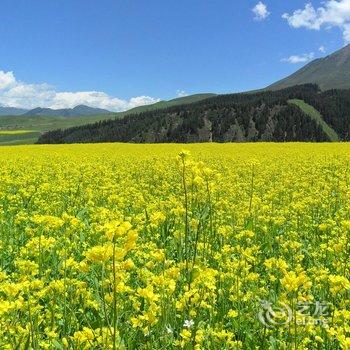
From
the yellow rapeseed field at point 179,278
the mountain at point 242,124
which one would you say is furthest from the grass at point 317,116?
the yellow rapeseed field at point 179,278

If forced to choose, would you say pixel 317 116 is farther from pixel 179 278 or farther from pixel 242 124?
pixel 179 278

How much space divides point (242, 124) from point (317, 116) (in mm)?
29765

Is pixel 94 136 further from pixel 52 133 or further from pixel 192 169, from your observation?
pixel 192 169

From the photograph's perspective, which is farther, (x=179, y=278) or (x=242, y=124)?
(x=242, y=124)

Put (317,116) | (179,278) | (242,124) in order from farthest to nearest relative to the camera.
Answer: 1. (317,116)
2. (242,124)
3. (179,278)

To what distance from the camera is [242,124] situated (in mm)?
162875

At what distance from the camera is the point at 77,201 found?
39.4ft

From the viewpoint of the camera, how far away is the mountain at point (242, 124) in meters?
156

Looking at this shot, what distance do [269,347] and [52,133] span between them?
662ft

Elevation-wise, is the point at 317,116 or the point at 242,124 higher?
the point at 317,116

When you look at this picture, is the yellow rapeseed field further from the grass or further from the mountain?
the grass

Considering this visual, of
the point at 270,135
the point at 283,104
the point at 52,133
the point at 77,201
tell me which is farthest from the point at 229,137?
the point at 77,201

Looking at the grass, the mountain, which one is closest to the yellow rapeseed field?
the mountain

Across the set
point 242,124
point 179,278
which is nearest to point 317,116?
point 242,124
